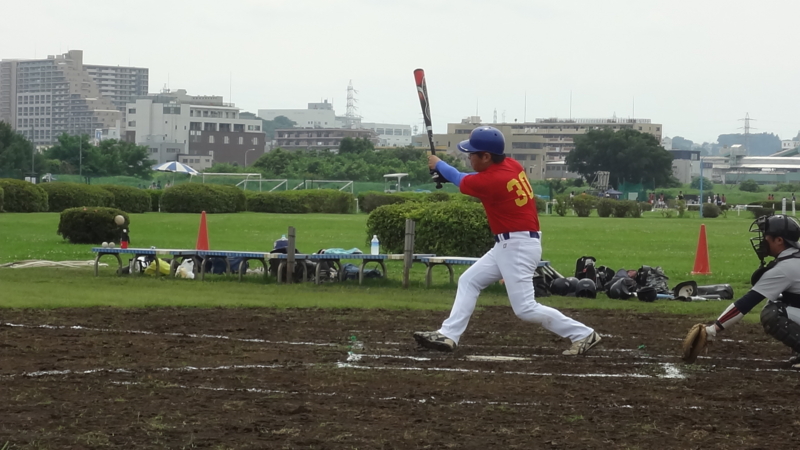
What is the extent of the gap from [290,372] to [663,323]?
573 centimetres

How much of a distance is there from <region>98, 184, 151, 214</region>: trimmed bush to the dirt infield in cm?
3552

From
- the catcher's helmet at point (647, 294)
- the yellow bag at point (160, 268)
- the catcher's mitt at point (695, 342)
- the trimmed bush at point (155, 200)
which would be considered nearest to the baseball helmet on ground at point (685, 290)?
the catcher's helmet at point (647, 294)

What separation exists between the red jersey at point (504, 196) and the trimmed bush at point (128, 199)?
38.4m

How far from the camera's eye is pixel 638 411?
697 cm

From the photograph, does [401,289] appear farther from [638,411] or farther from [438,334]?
[638,411]

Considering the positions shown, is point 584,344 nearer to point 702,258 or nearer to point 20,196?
point 702,258

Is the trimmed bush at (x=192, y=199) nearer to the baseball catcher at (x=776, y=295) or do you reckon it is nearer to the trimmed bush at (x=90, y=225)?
the trimmed bush at (x=90, y=225)

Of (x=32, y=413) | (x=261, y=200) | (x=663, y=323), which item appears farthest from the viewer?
(x=261, y=200)

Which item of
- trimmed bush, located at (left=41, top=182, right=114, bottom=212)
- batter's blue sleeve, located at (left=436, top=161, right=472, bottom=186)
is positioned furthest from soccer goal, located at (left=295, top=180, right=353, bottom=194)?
batter's blue sleeve, located at (left=436, top=161, right=472, bottom=186)

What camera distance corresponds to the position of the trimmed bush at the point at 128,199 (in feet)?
151

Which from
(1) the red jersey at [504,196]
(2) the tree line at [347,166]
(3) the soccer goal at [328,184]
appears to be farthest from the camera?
(2) the tree line at [347,166]

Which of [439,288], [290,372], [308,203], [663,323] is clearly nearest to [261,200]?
[308,203]

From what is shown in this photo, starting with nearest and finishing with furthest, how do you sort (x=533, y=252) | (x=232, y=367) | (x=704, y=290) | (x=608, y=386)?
(x=608, y=386) < (x=232, y=367) < (x=533, y=252) < (x=704, y=290)

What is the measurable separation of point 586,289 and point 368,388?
8458mm
